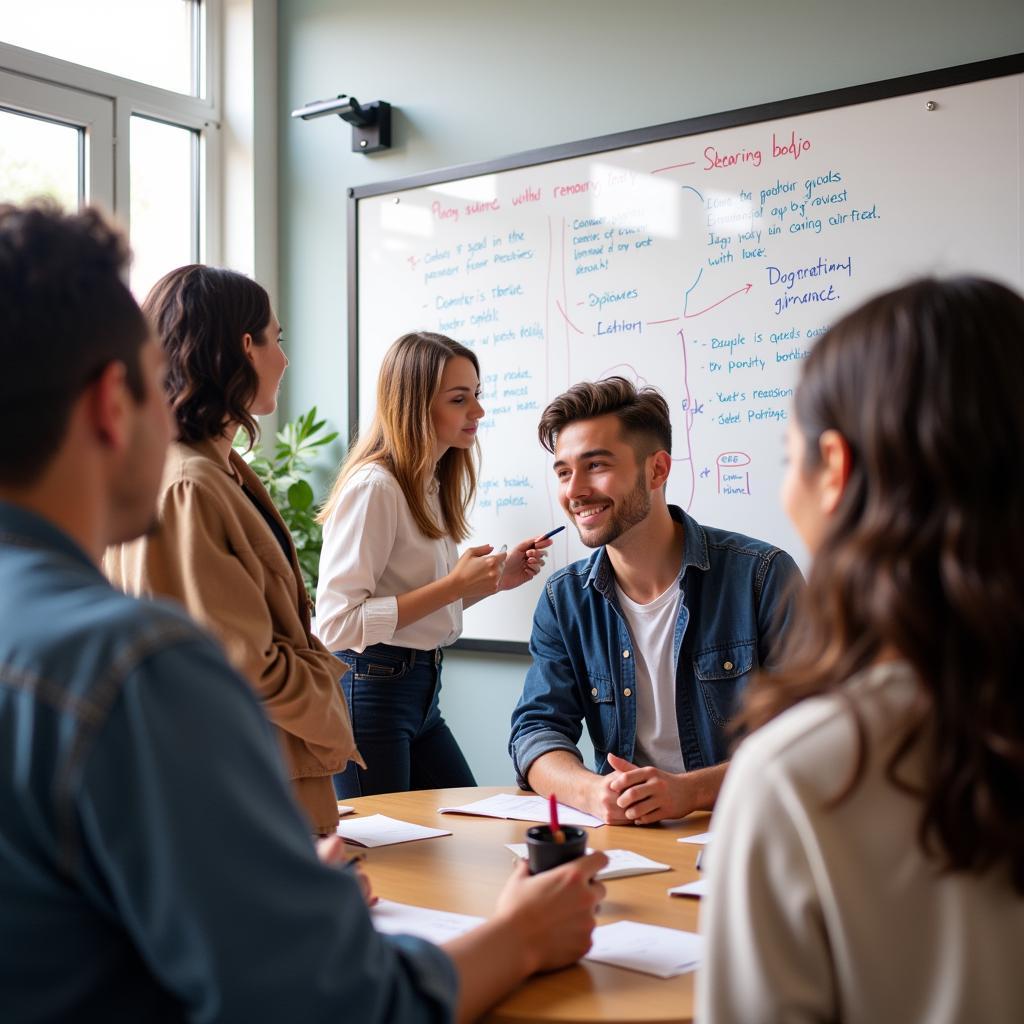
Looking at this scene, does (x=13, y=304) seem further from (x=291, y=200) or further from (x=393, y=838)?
(x=291, y=200)

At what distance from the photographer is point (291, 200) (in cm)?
373

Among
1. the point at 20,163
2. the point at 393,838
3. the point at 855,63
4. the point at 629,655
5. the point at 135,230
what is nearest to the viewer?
the point at 393,838

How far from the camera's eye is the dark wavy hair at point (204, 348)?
1642mm

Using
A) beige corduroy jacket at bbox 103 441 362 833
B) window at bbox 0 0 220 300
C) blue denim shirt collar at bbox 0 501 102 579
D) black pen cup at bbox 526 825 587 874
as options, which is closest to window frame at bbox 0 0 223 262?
window at bbox 0 0 220 300

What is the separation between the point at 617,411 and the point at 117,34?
7.28 feet

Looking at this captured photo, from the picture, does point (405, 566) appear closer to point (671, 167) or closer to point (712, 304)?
point (712, 304)

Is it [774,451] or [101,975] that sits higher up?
[774,451]

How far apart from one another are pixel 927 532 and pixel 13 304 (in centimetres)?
63

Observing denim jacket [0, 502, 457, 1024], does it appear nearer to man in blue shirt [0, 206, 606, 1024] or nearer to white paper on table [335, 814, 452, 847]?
man in blue shirt [0, 206, 606, 1024]

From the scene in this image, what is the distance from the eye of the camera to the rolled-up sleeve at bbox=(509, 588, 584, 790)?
1994 millimetres

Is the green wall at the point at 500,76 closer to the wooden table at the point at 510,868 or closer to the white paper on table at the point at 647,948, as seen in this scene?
the wooden table at the point at 510,868

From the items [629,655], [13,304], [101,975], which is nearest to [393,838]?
[629,655]

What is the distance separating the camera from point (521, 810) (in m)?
1.81

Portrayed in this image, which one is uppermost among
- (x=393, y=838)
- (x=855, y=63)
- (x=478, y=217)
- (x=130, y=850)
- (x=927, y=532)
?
(x=855, y=63)
